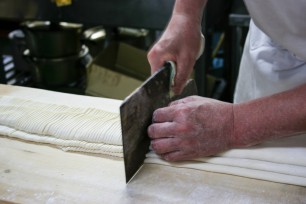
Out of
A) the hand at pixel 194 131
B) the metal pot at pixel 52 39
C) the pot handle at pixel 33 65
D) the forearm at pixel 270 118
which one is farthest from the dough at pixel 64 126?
the pot handle at pixel 33 65

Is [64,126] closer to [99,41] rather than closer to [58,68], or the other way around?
[58,68]

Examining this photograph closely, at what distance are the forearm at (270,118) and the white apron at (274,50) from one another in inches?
5.2

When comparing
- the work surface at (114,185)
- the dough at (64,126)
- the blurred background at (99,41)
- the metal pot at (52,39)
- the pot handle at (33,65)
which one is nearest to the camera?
the work surface at (114,185)

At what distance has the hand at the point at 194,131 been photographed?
0.77 metres

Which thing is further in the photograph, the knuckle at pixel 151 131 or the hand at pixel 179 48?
the hand at pixel 179 48

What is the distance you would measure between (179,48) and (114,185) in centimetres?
37

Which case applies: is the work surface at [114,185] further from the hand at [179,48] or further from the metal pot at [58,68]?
the metal pot at [58,68]

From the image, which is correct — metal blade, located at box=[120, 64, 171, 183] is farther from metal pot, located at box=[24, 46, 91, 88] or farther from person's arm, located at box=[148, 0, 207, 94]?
metal pot, located at box=[24, 46, 91, 88]

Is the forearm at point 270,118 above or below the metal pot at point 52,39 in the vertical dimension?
above

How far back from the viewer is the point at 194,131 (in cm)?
77

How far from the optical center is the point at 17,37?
2.24m

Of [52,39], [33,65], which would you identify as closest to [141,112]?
[52,39]

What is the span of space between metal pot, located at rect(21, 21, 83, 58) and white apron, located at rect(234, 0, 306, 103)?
3.51ft

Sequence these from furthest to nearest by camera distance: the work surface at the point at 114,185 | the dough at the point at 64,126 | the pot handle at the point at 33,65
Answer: the pot handle at the point at 33,65 < the dough at the point at 64,126 < the work surface at the point at 114,185
